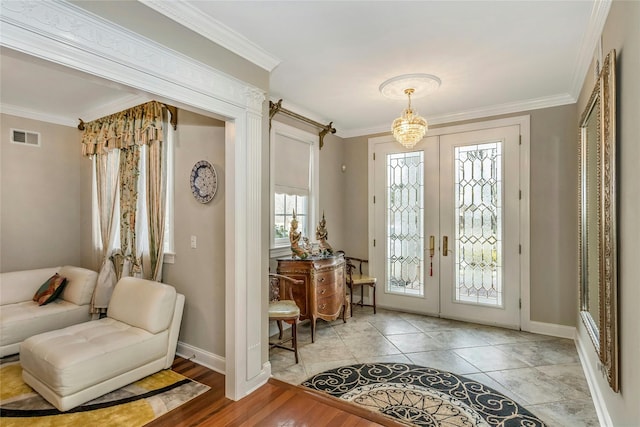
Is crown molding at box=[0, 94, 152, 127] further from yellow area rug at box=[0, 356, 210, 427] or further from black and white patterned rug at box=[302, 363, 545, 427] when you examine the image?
black and white patterned rug at box=[302, 363, 545, 427]

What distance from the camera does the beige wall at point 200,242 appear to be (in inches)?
112

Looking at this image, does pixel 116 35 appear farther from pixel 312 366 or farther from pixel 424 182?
pixel 424 182

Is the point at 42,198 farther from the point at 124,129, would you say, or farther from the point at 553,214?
the point at 553,214

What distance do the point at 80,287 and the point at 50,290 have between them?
1.03 feet

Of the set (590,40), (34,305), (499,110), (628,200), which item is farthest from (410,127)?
(34,305)

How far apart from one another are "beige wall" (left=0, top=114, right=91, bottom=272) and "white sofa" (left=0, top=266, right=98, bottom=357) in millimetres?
408

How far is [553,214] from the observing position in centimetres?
376

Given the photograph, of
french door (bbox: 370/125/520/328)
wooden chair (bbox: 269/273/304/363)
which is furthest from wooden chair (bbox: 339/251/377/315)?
wooden chair (bbox: 269/273/304/363)

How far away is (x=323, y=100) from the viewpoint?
3797mm

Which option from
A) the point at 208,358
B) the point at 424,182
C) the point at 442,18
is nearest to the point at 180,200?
the point at 208,358

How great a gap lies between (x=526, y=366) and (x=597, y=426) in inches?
34.1

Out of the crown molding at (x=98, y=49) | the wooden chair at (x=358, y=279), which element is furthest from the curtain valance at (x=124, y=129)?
the wooden chair at (x=358, y=279)

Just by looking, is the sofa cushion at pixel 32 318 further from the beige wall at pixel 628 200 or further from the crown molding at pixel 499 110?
the beige wall at pixel 628 200

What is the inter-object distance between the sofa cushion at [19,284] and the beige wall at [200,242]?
185cm
